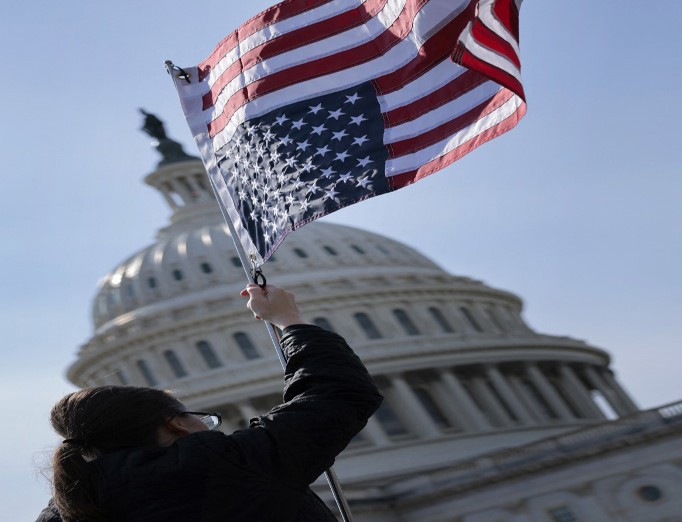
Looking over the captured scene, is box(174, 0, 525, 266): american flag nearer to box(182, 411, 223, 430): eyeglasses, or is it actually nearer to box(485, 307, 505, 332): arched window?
box(182, 411, 223, 430): eyeglasses

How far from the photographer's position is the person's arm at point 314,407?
16.9 ft

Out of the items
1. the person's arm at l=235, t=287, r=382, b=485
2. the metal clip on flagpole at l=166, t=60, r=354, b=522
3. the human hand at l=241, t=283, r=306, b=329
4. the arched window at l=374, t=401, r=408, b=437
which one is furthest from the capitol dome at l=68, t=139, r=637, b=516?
the person's arm at l=235, t=287, r=382, b=485

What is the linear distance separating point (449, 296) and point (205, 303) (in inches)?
638

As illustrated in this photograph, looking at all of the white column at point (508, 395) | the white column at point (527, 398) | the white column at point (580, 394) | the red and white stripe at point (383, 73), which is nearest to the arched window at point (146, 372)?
the white column at point (508, 395)

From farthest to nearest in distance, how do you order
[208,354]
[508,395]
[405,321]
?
1. [405,321]
2. [508,395]
3. [208,354]

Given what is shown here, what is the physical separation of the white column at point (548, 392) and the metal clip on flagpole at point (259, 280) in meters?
73.7

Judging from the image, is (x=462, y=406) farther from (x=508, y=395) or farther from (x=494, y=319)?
(x=494, y=319)

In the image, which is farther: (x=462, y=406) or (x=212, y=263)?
(x=212, y=263)

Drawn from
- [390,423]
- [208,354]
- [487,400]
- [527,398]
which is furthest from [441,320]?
[208,354]

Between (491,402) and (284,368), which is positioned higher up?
(284,368)

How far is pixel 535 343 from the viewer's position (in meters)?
86.5

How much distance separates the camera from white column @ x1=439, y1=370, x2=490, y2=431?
76.8 meters

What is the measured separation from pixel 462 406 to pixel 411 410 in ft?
10.5

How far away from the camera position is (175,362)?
81.0 meters
